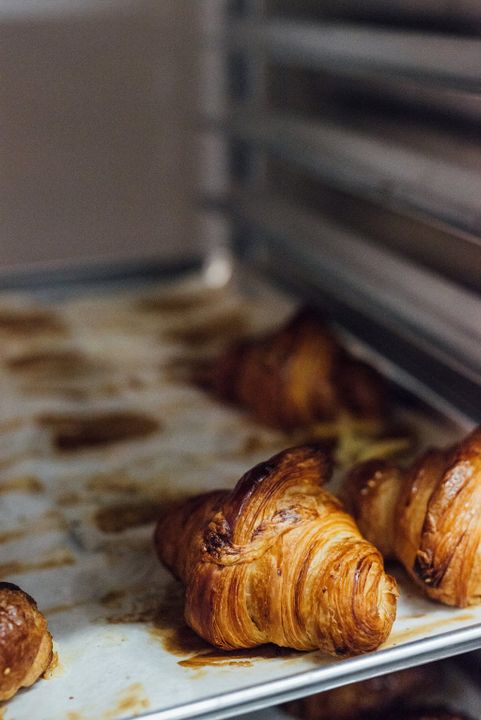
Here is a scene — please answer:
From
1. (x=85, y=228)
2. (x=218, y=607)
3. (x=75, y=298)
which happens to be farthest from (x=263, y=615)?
(x=85, y=228)

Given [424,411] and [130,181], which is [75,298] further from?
[424,411]

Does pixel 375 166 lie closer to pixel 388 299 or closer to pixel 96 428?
pixel 388 299

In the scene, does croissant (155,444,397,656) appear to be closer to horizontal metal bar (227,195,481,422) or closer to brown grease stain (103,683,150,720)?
brown grease stain (103,683,150,720)

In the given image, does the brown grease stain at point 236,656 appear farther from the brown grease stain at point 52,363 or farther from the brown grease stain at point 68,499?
the brown grease stain at point 52,363

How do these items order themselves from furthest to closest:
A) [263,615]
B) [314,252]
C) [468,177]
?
[314,252] → [468,177] → [263,615]

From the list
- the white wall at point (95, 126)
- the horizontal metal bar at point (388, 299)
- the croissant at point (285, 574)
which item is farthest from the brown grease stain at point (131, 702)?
the white wall at point (95, 126)

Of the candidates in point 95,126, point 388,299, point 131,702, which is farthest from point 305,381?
point 95,126

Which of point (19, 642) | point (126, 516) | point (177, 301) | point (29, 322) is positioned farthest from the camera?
point (177, 301)
